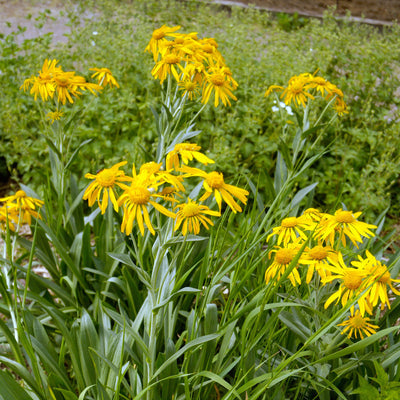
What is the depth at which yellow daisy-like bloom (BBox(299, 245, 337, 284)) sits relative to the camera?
1.26 meters

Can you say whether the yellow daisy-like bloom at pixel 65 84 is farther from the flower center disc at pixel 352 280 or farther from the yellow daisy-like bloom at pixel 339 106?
the flower center disc at pixel 352 280

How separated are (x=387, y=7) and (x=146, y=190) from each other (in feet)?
21.9

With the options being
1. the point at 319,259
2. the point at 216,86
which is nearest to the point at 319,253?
the point at 319,259

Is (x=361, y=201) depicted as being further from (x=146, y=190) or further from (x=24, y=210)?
(x=146, y=190)

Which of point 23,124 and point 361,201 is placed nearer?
point 361,201

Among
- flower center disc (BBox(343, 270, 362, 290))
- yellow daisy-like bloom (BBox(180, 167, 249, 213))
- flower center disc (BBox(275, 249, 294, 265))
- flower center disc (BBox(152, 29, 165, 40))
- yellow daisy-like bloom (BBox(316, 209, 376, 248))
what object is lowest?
flower center disc (BBox(275, 249, 294, 265))

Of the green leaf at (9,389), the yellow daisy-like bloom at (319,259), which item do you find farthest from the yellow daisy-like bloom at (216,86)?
the green leaf at (9,389)

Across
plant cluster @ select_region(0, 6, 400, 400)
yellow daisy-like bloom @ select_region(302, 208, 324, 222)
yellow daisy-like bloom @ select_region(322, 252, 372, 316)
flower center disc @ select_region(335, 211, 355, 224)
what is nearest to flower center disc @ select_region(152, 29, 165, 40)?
plant cluster @ select_region(0, 6, 400, 400)

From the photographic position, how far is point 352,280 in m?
1.21

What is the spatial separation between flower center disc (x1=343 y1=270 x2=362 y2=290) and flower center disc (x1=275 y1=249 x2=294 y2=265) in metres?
0.16

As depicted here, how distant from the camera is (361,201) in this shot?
3059 mm

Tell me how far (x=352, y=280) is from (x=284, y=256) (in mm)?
197

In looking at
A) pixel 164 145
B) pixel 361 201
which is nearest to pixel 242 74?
pixel 361 201

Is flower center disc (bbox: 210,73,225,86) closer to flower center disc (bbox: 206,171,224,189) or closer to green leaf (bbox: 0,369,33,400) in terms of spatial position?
flower center disc (bbox: 206,171,224,189)
